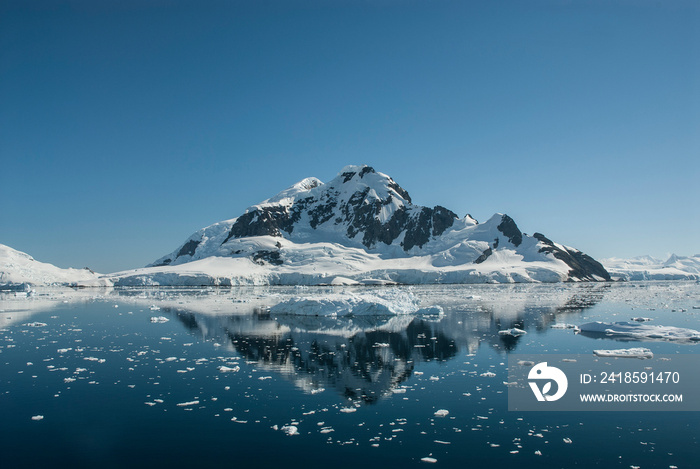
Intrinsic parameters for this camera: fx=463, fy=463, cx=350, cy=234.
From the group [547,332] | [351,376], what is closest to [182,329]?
[351,376]

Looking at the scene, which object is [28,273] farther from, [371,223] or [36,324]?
[371,223]

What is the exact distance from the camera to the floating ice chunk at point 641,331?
25.6m

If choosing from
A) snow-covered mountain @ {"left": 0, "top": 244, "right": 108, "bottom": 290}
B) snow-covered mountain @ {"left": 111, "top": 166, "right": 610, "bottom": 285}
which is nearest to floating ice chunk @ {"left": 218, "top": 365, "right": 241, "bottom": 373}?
snow-covered mountain @ {"left": 0, "top": 244, "right": 108, "bottom": 290}

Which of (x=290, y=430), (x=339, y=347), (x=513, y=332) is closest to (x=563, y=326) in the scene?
(x=513, y=332)

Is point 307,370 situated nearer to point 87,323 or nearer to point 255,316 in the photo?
point 255,316

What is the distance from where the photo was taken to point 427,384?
17484 mm

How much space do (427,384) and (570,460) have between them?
708cm

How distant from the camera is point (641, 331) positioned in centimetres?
2700

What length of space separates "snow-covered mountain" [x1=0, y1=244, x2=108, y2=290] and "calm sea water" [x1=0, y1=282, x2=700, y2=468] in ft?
333

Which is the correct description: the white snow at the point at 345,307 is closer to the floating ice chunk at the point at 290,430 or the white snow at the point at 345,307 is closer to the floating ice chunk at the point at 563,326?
the floating ice chunk at the point at 563,326

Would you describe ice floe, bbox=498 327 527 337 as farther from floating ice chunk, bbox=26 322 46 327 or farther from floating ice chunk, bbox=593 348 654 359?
floating ice chunk, bbox=26 322 46 327

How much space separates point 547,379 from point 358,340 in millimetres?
12731

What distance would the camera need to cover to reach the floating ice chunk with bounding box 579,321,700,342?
25578mm

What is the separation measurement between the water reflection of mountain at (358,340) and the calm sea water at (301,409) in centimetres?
15
